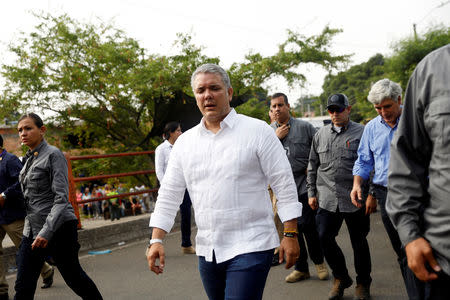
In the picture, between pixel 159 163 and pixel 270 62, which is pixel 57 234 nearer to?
pixel 159 163

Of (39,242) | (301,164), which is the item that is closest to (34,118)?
(39,242)

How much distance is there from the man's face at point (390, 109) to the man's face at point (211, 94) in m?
1.88

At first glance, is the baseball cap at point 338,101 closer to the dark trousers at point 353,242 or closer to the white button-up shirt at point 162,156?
the dark trousers at point 353,242

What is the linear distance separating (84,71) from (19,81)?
1632 millimetres

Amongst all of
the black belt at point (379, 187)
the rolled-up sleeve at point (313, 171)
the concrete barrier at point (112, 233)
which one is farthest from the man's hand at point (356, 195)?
the concrete barrier at point (112, 233)

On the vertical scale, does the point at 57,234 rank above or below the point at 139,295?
above

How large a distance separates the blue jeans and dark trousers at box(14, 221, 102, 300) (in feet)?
5.51

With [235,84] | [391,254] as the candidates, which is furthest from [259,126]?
[235,84]

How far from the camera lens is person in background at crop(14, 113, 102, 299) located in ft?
12.5

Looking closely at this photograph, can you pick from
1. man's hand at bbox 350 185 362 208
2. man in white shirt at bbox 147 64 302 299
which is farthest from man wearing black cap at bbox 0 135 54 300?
man's hand at bbox 350 185 362 208

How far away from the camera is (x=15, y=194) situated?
5.28 metres

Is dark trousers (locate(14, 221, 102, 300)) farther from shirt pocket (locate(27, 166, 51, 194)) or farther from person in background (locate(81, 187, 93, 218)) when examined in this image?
person in background (locate(81, 187, 93, 218))

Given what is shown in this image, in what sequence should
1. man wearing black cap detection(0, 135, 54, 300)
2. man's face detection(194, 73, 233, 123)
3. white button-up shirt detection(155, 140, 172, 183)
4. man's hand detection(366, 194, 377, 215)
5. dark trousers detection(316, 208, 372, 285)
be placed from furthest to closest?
white button-up shirt detection(155, 140, 172, 183) < man wearing black cap detection(0, 135, 54, 300) < dark trousers detection(316, 208, 372, 285) < man's hand detection(366, 194, 377, 215) < man's face detection(194, 73, 233, 123)

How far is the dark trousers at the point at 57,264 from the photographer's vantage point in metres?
3.79
